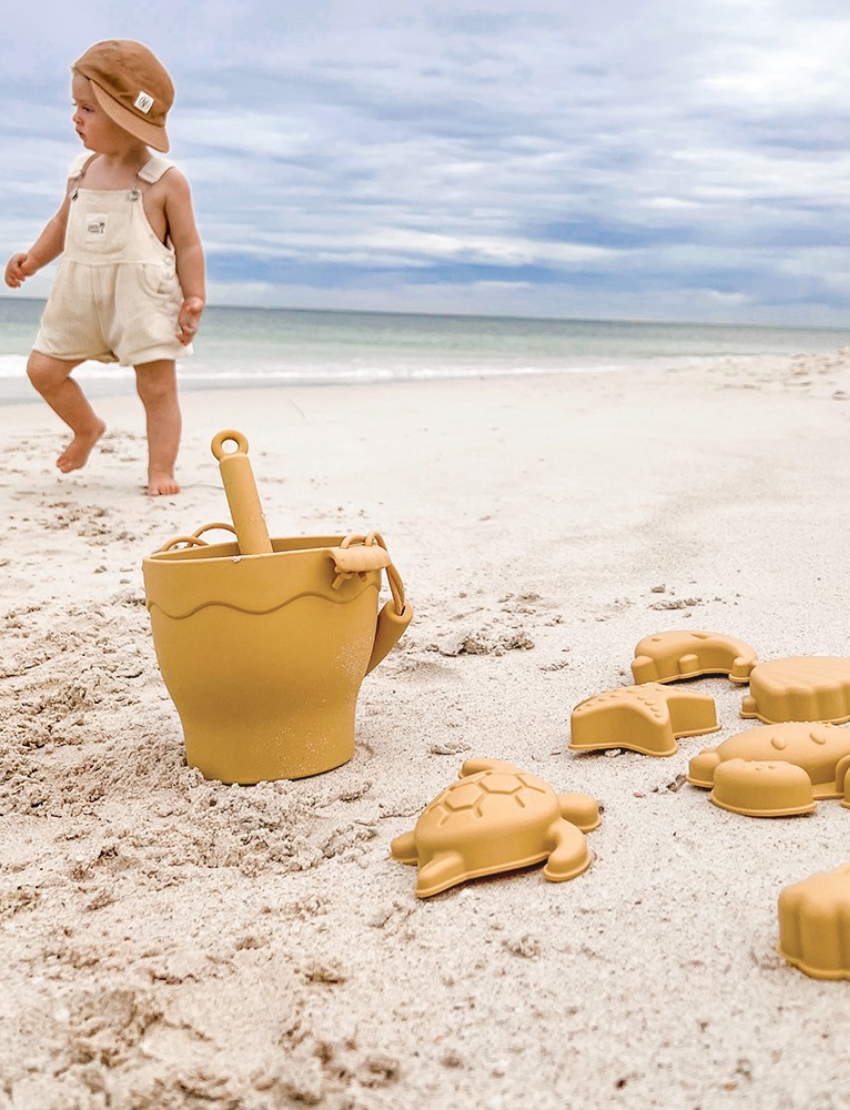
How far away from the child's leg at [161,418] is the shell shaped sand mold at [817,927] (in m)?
2.76

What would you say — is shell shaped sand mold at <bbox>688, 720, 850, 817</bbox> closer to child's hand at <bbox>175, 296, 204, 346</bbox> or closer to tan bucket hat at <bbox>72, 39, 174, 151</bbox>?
child's hand at <bbox>175, 296, 204, 346</bbox>

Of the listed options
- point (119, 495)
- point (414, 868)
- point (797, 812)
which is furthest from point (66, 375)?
point (797, 812)

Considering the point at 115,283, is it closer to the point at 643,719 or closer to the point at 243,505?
the point at 243,505

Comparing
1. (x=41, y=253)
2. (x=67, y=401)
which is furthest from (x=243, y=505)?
(x=41, y=253)

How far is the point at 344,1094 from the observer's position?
92 cm

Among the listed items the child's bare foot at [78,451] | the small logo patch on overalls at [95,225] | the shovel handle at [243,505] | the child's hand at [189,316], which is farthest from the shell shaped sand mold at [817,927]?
the child's bare foot at [78,451]

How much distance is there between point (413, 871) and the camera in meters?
1.30

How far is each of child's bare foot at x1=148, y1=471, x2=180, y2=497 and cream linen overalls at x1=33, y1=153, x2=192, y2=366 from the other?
0.36 m

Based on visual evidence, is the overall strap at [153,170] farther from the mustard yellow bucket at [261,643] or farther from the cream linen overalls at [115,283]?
the mustard yellow bucket at [261,643]

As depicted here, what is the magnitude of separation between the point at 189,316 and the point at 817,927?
2.75m

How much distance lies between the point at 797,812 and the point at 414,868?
18.1 inches

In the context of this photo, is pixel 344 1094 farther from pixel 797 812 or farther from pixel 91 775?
pixel 91 775

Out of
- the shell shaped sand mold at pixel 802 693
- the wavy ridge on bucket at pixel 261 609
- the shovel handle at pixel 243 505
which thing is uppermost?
the shovel handle at pixel 243 505

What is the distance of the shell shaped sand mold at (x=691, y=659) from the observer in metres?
1.82
